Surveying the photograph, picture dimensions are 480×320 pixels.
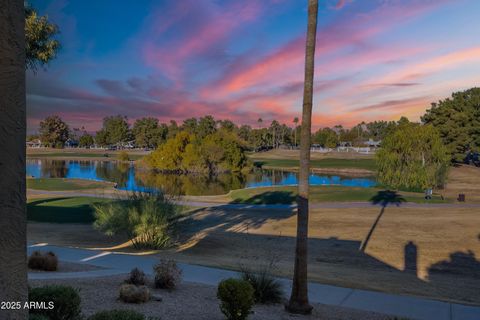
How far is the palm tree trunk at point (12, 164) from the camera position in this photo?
3.11 metres

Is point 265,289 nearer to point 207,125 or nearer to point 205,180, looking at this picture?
point 205,180

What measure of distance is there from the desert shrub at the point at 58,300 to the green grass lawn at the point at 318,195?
110 feet

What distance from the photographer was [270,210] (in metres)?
33.5

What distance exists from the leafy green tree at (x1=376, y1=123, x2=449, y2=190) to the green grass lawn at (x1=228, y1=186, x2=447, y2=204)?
537 centimetres

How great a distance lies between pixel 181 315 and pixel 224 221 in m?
20.5

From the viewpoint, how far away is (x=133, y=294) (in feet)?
27.8

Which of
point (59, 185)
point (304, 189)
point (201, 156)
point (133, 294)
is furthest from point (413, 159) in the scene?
point (201, 156)

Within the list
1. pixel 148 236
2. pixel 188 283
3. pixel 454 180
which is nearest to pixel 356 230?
pixel 148 236

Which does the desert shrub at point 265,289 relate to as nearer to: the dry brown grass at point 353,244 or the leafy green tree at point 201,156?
the dry brown grass at point 353,244

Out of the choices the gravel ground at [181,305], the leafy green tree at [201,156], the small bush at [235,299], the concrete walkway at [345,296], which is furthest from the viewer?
the leafy green tree at [201,156]

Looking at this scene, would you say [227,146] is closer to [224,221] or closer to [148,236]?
[224,221]

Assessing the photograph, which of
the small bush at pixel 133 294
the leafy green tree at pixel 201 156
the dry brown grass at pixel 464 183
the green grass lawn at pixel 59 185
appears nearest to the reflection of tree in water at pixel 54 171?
the leafy green tree at pixel 201 156

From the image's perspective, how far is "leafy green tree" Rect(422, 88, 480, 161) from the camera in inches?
3117

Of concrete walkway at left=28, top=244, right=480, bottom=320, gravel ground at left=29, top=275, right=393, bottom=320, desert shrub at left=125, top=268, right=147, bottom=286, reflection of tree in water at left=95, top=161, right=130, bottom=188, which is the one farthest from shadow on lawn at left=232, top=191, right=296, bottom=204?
desert shrub at left=125, top=268, right=147, bottom=286
